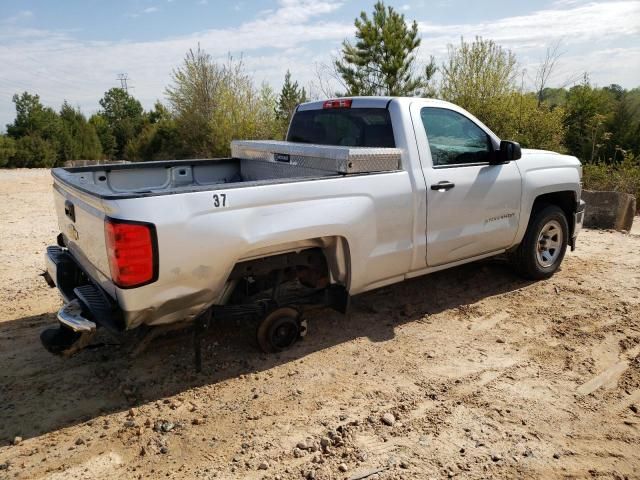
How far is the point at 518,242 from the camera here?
505 centimetres

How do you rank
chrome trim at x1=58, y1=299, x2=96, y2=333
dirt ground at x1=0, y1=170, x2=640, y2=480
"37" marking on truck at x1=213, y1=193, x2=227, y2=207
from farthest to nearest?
"37" marking on truck at x1=213, y1=193, x2=227, y2=207
chrome trim at x1=58, y1=299, x2=96, y2=333
dirt ground at x1=0, y1=170, x2=640, y2=480

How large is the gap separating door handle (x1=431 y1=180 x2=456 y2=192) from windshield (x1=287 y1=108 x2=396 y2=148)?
49cm

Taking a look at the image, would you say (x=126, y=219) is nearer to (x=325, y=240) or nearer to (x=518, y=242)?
(x=325, y=240)

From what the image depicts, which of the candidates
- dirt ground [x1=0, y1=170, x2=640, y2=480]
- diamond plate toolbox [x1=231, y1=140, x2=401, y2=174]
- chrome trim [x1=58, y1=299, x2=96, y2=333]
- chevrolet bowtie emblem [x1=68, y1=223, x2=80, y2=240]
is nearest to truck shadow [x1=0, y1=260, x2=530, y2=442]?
dirt ground [x1=0, y1=170, x2=640, y2=480]

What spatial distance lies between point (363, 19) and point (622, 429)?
75.7 feet

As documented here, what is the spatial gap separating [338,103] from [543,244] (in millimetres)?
2780

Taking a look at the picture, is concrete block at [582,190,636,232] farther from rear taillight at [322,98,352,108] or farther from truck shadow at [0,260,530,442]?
rear taillight at [322,98,352,108]

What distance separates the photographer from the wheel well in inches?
209

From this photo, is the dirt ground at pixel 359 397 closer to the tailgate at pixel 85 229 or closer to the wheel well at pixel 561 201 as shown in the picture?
the tailgate at pixel 85 229

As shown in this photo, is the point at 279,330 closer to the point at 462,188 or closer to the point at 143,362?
the point at 143,362

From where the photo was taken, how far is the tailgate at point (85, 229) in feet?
9.85

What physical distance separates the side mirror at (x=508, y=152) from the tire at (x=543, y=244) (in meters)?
0.93

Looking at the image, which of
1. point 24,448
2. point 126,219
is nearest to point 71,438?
point 24,448

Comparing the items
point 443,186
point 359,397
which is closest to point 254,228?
point 359,397
